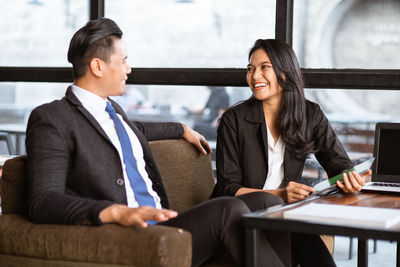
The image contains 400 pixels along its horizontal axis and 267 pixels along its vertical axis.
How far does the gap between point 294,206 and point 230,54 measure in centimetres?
165

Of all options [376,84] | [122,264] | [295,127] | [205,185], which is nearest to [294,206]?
[122,264]

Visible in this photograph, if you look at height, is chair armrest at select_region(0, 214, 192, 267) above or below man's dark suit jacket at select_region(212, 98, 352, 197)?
below

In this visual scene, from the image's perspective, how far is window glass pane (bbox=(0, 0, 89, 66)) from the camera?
385 centimetres

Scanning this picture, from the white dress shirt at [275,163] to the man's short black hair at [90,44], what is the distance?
0.84 metres

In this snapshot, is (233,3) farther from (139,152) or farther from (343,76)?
(139,152)

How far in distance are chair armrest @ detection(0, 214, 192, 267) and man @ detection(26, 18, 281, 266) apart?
3 cm

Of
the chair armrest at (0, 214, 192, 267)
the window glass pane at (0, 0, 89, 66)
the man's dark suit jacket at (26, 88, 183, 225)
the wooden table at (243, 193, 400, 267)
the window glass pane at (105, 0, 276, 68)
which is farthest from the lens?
the window glass pane at (0, 0, 89, 66)

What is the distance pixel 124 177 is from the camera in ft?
7.45

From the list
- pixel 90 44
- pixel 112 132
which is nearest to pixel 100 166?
pixel 112 132

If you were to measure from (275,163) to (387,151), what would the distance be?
18.2 inches

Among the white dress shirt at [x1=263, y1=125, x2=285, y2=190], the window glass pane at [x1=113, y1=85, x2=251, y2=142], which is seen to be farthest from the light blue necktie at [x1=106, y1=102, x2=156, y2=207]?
the window glass pane at [x1=113, y1=85, x2=251, y2=142]

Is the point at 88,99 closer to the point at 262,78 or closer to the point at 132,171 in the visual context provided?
the point at 132,171

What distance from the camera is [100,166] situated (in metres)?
2.16

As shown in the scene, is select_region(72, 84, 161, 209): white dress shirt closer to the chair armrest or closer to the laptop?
the chair armrest
